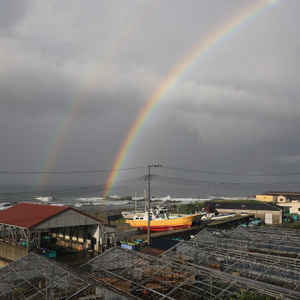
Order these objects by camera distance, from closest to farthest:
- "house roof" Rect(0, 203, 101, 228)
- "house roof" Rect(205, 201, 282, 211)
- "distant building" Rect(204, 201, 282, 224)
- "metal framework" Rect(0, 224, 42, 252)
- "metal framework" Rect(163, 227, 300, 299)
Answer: "metal framework" Rect(163, 227, 300, 299), "metal framework" Rect(0, 224, 42, 252), "house roof" Rect(0, 203, 101, 228), "distant building" Rect(204, 201, 282, 224), "house roof" Rect(205, 201, 282, 211)

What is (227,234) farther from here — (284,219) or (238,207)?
(238,207)

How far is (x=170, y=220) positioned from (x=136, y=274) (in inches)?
1282

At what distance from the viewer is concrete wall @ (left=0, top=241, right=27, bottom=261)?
26.2m

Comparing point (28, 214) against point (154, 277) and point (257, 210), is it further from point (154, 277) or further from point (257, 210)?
point (257, 210)

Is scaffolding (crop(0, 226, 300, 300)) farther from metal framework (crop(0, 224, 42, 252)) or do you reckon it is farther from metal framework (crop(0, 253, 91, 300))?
metal framework (crop(0, 224, 42, 252))

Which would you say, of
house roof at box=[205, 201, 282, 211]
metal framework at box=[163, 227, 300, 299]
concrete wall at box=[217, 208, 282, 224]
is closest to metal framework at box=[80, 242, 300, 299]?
metal framework at box=[163, 227, 300, 299]

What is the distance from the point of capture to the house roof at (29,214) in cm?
2686

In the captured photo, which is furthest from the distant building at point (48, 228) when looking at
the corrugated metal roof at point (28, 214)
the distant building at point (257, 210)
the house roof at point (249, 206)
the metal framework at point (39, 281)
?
the house roof at point (249, 206)

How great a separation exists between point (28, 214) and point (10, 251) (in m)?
4.19

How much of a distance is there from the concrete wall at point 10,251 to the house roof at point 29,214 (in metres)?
2.10

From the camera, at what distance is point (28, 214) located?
30.4m

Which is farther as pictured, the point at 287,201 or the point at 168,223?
the point at 287,201

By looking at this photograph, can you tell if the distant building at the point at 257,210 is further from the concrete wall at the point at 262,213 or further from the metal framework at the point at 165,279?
the metal framework at the point at 165,279

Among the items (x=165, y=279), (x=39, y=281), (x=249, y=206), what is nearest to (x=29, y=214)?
(x=39, y=281)
